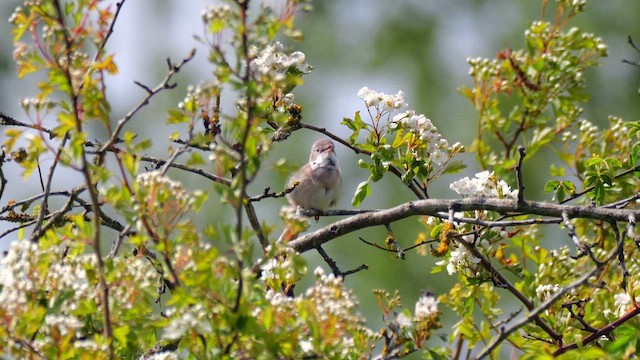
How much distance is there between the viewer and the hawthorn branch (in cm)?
372

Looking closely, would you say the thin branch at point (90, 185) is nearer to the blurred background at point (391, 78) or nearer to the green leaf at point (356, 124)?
the green leaf at point (356, 124)

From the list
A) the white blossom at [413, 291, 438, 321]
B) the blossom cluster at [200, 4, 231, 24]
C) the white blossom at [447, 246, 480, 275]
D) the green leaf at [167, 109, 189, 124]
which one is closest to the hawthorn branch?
the white blossom at [447, 246, 480, 275]

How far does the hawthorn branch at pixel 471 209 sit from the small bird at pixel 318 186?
2.71 meters

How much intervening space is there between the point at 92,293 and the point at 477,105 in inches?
129

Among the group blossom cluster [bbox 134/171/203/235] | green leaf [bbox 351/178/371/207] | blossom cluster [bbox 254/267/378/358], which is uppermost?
green leaf [bbox 351/178/371/207]

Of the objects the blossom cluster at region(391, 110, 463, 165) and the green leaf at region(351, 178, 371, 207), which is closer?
the blossom cluster at region(391, 110, 463, 165)

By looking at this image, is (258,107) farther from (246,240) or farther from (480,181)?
(480,181)

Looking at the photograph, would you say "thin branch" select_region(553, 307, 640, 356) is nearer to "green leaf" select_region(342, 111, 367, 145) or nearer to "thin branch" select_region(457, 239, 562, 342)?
"thin branch" select_region(457, 239, 562, 342)

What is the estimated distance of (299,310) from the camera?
2.53m

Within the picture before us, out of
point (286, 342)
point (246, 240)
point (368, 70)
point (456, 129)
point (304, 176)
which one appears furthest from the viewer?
point (368, 70)

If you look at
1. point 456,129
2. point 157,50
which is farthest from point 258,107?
point 157,50

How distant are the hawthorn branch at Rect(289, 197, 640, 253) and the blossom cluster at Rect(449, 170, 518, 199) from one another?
0.59ft

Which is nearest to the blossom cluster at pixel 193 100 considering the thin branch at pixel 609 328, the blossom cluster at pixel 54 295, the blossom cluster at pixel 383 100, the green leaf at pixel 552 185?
the blossom cluster at pixel 54 295

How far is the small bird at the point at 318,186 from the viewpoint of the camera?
7.00 meters
